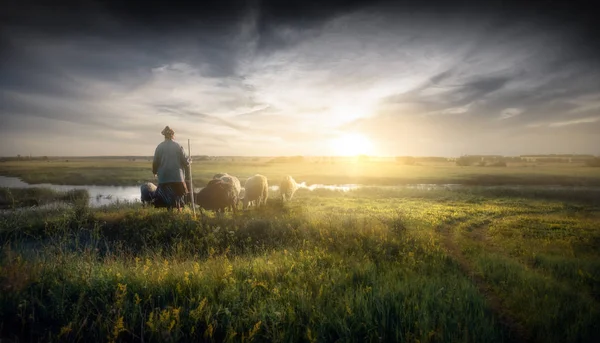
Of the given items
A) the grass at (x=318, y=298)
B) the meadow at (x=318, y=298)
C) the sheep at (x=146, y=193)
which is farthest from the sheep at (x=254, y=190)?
the grass at (x=318, y=298)

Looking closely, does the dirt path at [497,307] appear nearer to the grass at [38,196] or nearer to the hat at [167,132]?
the hat at [167,132]

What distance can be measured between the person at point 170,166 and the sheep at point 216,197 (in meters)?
1.69

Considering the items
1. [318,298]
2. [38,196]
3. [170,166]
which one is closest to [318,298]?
[318,298]

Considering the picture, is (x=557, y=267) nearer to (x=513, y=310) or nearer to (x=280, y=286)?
(x=513, y=310)

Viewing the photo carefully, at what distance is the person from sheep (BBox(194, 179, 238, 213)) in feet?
5.56

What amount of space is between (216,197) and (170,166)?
3.11 metres

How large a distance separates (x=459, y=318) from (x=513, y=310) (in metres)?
1.37

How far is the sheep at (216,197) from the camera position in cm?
1323

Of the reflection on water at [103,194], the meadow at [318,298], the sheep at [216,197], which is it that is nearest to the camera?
the meadow at [318,298]

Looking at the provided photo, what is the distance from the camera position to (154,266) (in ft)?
19.8

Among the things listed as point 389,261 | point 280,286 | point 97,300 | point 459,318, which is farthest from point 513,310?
point 97,300

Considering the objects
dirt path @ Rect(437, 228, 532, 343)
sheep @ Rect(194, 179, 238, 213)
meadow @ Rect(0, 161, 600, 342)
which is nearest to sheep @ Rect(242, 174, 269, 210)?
sheep @ Rect(194, 179, 238, 213)

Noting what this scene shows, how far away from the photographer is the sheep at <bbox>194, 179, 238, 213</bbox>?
13.2m

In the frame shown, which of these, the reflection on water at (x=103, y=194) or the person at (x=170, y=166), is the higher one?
the person at (x=170, y=166)
